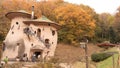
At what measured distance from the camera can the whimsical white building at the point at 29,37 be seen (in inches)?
1507

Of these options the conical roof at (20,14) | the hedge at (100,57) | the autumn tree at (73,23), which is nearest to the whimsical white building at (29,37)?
the conical roof at (20,14)

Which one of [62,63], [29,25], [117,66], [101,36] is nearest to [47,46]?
[29,25]

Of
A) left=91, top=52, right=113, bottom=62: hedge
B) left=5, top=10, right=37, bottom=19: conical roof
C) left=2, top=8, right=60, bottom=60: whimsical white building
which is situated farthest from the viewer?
left=5, top=10, right=37, bottom=19: conical roof

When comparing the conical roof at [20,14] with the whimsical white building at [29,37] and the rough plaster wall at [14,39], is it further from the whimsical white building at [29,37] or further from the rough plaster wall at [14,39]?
the rough plaster wall at [14,39]

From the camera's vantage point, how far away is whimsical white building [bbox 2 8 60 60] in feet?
126

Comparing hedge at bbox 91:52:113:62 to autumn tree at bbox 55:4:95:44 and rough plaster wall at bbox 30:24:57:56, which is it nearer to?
rough plaster wall at bbox 30:24:57:56

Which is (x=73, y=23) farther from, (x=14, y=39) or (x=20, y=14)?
(x=14, y=39)

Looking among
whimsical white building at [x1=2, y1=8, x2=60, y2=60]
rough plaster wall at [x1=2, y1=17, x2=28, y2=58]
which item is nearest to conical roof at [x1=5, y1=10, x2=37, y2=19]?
whimsical white building at [x1=2, y1=8, x2=60, y2=60]

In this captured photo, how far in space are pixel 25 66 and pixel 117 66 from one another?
31.4 feet

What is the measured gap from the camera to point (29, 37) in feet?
128

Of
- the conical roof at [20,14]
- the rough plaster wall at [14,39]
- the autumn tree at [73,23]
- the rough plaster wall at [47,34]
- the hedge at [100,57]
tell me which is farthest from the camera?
the autumn tree at [73,23]

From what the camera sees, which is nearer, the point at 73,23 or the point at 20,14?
the point at 20,14

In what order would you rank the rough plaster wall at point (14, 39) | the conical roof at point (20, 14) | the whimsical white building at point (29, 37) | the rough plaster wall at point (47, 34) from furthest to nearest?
the conical roof at point (20, 14), the rough plaster wall at point (14, 39), the rough plaster wall at point (47, 34), the whimsical white building at point (29, 37)

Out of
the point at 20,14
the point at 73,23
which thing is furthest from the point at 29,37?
the point at 73,23
